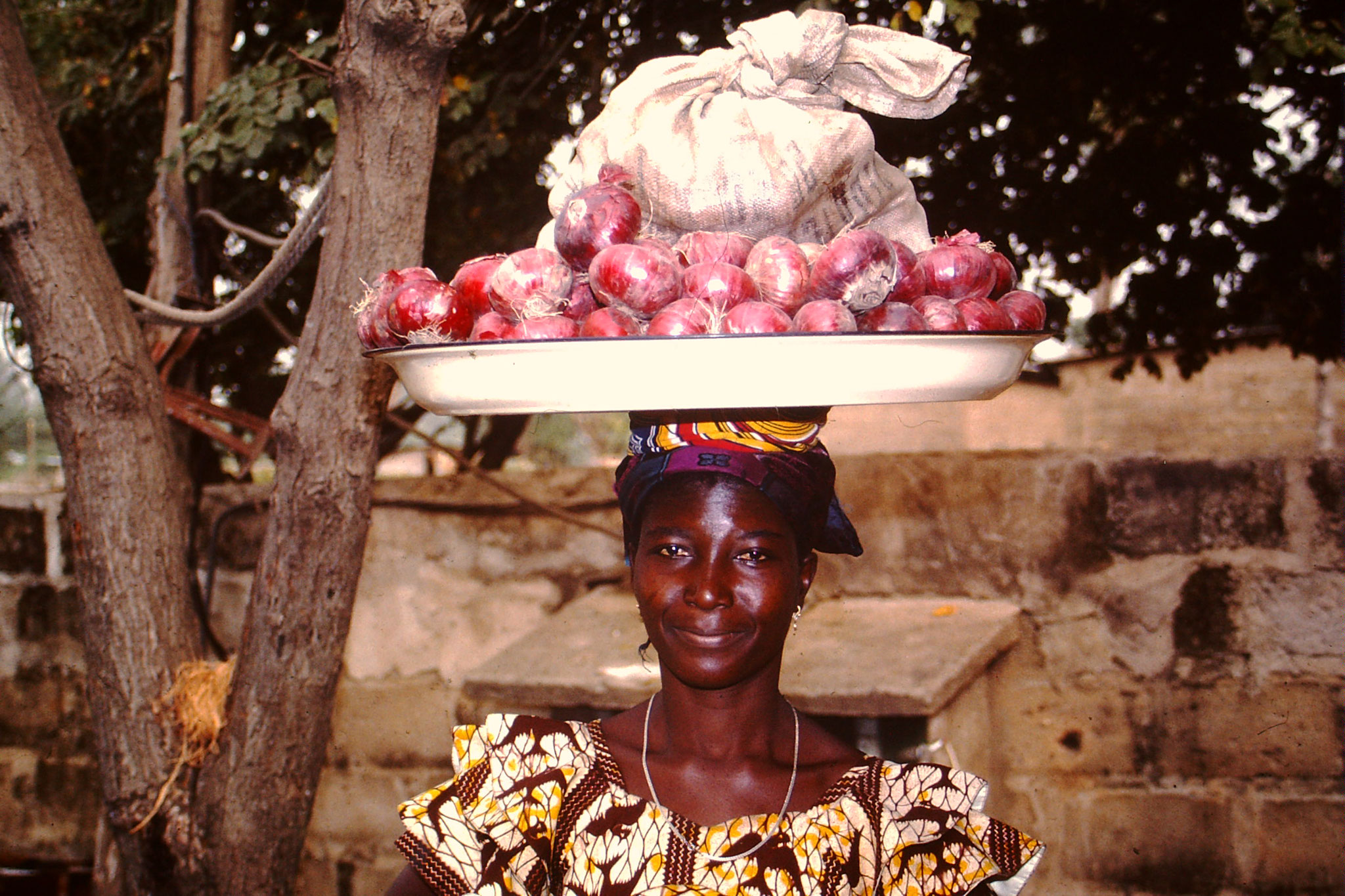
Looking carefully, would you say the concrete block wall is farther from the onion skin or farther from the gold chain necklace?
the onion skin

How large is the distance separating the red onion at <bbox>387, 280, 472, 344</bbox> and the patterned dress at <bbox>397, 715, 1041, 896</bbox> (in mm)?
637

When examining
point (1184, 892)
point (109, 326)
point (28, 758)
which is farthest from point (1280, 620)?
point (28, 758)

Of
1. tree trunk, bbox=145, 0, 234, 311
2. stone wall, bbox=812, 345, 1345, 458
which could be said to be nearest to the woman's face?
tree trunk, bbox=145, 0, 234, 311

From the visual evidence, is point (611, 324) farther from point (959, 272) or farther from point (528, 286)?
point (959, 272)

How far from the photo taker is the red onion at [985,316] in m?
1.13

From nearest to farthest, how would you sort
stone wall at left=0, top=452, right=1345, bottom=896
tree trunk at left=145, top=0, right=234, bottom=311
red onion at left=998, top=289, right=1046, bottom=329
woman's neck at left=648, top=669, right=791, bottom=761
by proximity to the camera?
red onion at left=998, top=289, right=1046, bottom=329
woman's neck at left=648, top=669, right=791, bottom=761
stone wall at left=0, top=452, right=1345, bottom=896
tree trunk at left=145, top=0, right=234, bottom=311

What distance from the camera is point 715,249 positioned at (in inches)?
46.9

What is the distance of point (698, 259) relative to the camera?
119cm

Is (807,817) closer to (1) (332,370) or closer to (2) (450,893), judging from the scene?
(2) (450,893)

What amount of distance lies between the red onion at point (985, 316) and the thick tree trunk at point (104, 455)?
1677 millimetres

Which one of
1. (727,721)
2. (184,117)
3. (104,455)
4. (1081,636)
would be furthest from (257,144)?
(1081,636)

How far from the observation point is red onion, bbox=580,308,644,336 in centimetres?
107

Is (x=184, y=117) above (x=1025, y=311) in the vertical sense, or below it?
above

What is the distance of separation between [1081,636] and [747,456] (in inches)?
68.8
